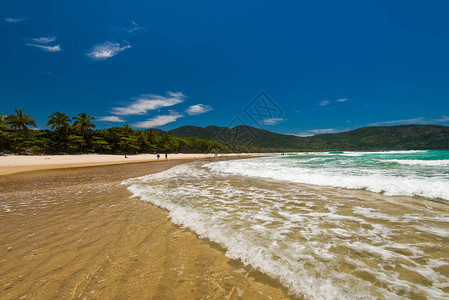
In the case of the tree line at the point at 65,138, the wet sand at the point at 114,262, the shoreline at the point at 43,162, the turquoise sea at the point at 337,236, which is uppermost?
the tree line at the point at 65,138

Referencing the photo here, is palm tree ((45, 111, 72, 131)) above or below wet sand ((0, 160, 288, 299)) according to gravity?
above

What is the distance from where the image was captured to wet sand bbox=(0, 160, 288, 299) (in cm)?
216

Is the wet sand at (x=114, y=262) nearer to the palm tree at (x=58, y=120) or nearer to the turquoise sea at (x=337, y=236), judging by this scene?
the turquoise sea at (x=337, y=236)

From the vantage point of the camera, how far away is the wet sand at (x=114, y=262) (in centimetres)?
216

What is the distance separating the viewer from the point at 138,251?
3135mm

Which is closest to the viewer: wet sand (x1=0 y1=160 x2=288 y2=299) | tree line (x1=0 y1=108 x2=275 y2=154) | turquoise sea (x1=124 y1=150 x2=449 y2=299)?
wet sand (x1=0 y1=160 x2=288 y2=299)

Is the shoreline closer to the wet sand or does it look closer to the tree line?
the tree line

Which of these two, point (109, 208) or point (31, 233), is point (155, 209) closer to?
point (109, 208)

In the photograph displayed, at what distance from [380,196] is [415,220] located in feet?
8.69

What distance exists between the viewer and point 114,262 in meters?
2.78

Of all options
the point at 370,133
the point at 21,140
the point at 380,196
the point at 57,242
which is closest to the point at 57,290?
the point at 57,242

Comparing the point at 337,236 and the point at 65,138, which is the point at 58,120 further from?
the point at 337,236

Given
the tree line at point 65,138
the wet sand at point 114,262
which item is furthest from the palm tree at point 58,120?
the wet sand at point 114,262

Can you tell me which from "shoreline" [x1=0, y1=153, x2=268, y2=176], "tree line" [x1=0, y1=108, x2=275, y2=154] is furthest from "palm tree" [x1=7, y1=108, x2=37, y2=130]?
"shoreline" [x1=0, y1=153, x2=268, y2=176]
